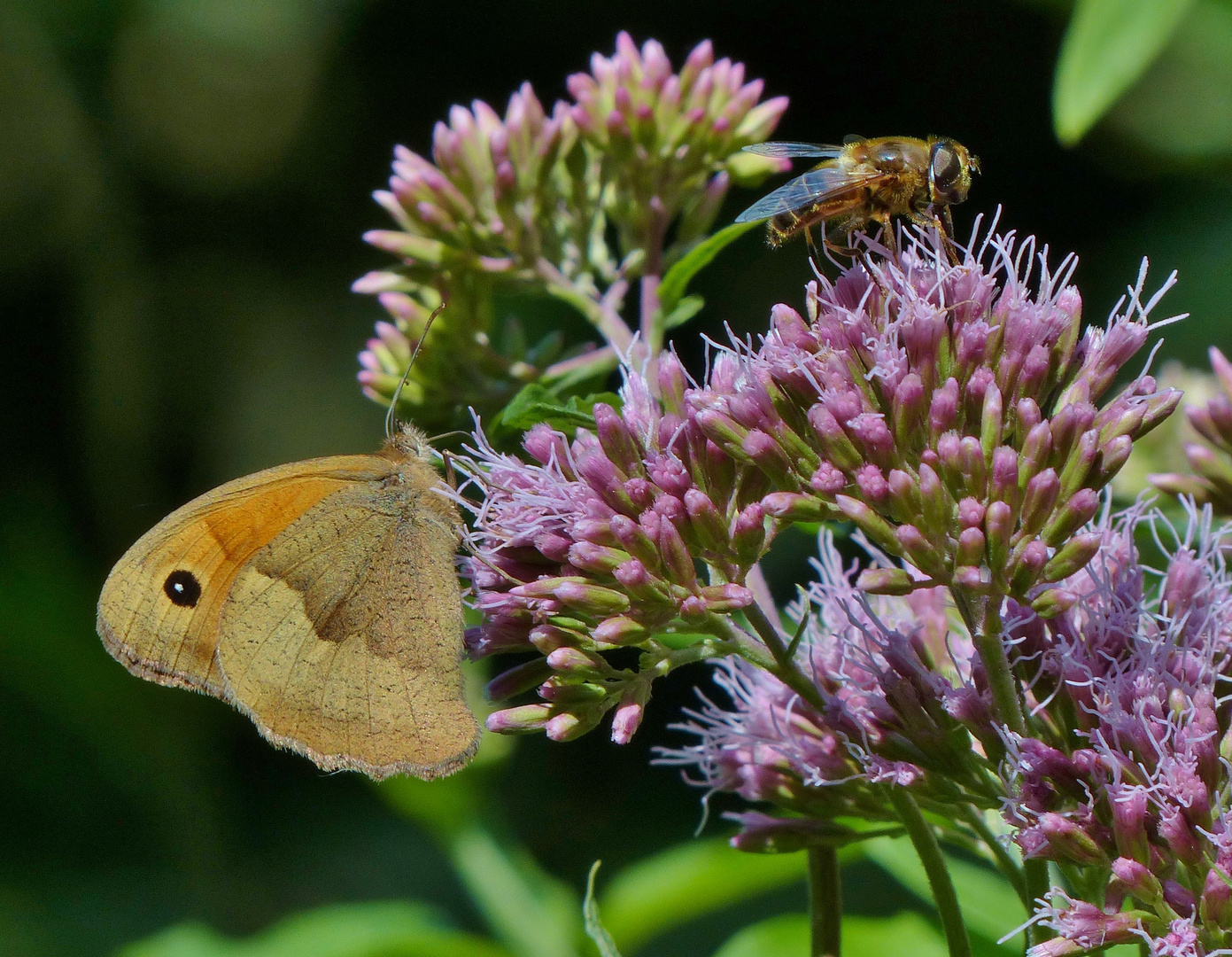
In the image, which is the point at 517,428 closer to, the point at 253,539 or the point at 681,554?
the point at 681,554

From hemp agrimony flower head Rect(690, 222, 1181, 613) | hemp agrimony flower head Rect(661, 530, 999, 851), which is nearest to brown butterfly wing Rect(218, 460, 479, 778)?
hemp agrimony flower head Rect(661, 530, 999, 851)

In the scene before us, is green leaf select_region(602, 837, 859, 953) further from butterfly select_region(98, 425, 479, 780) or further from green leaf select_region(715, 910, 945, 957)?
butterfly select_region(98, 425, 479, 780)

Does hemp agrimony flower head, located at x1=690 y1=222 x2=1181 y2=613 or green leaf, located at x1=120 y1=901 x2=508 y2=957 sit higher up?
hemp agrimony flower head, located at x1=690 y1=222 x2=1181 y2=613

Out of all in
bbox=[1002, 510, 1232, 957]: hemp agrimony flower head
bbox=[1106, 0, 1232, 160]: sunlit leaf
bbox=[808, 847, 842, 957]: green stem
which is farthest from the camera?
bbox=[1106, 0, 1232, 160]: sunlit leaf

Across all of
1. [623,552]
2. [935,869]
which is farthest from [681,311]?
[935,869]

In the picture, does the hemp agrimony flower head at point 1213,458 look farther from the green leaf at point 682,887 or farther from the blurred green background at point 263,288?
the blurred green background at point 263,288

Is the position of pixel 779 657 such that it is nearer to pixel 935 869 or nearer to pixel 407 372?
pixel 935 869

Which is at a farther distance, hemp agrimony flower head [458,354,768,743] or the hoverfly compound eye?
the hoverfly compound eye
